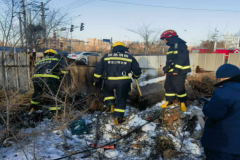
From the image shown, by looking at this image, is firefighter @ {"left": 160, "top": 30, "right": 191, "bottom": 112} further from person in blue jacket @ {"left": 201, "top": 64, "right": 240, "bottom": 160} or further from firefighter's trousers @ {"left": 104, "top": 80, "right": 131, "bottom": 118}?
person in blue jacket @ {"left": 201, "top": 64, "right": 240, "bottom": 160}

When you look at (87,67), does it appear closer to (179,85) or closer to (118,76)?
(118,76)

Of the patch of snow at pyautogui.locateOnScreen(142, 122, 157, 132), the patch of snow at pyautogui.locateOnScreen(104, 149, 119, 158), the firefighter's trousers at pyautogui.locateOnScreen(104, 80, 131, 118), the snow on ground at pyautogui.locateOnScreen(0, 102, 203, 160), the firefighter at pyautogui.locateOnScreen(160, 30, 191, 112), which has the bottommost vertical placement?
the patch of snow at pyautogui.locateOnScreen(104, 149, 119, 158)

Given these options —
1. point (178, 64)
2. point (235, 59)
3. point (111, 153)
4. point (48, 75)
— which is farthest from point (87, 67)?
point (235, 59)

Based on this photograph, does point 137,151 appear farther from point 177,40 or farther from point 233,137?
point 177,40

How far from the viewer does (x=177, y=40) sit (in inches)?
156

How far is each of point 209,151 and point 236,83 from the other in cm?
86

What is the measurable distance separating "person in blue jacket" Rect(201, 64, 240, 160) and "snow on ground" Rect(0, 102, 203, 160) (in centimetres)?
85

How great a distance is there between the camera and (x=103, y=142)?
10.1 feet

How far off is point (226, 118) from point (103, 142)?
6.66ft

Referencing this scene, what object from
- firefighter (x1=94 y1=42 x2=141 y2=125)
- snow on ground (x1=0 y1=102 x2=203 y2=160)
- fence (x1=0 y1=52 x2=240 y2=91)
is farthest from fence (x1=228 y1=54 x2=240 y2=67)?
firefighter (x1=94 y1=42 x2=141 y2=125)

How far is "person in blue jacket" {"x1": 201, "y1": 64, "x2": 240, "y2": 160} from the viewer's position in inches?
69.1

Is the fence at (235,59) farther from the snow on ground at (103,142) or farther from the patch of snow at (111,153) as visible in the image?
the patch of snow at (111,153)

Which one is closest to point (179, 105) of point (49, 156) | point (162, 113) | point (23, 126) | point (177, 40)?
point (162, 113)

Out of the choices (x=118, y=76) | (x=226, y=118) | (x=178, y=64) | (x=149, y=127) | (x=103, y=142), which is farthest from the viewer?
(x=178, y=64)
